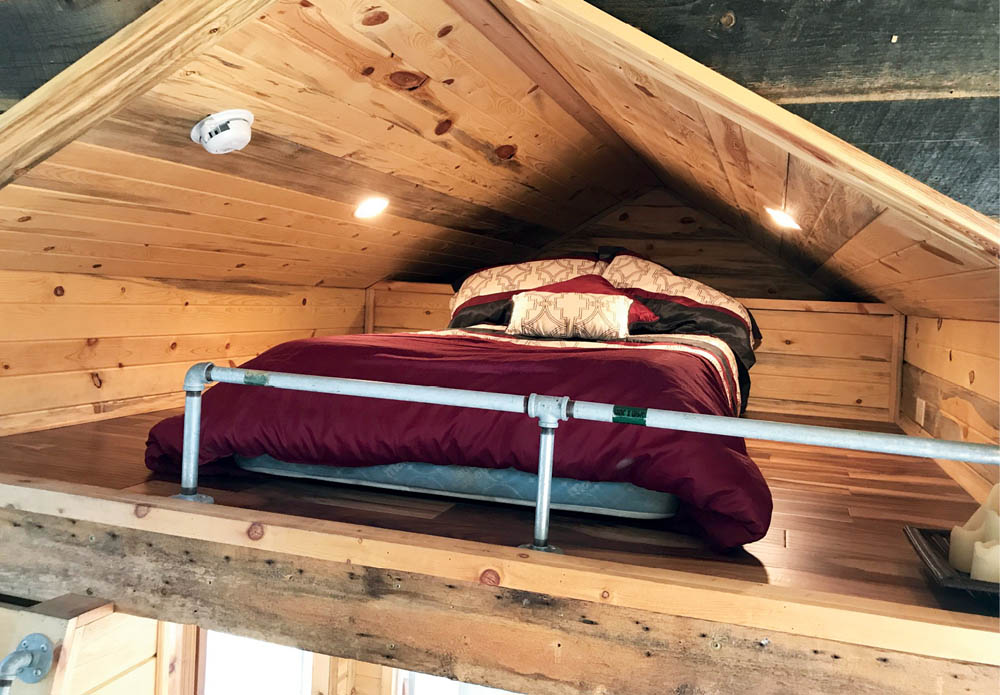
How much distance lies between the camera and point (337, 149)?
108 inches

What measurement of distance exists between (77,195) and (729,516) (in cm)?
203

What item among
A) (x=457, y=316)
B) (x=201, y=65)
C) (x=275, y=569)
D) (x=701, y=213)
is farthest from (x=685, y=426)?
(x=701, y=213)

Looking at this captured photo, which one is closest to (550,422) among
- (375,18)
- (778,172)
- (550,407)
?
(550,407)

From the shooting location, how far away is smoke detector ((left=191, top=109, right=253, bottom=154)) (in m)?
2.18

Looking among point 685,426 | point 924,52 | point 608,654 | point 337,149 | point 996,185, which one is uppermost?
point 337,149

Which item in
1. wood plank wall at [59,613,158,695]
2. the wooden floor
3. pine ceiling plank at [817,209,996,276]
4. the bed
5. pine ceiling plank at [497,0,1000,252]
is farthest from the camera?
wood plank wall at [59,613,158,695]

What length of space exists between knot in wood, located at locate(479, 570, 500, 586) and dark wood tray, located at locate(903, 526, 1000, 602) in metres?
0.82

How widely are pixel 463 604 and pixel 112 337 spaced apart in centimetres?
217

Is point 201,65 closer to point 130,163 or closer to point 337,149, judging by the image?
point 130,163

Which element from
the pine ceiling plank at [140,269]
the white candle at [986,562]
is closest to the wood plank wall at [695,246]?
the pine ceiling plank at [140,269]

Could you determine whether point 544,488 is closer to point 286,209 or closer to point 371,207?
point 286,209

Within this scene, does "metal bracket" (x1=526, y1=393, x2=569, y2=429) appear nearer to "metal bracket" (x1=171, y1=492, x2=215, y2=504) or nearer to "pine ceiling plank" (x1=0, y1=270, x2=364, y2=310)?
"metal bracket" (x1=171, y1=492, x2=215, y2=504)

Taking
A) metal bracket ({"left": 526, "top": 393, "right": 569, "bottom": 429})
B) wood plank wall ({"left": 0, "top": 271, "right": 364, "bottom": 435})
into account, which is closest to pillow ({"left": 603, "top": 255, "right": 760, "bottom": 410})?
wood plank wall ({"left": 0, "top": 271, "right": 364, "bottom": 435})

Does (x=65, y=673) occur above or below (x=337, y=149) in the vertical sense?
below
